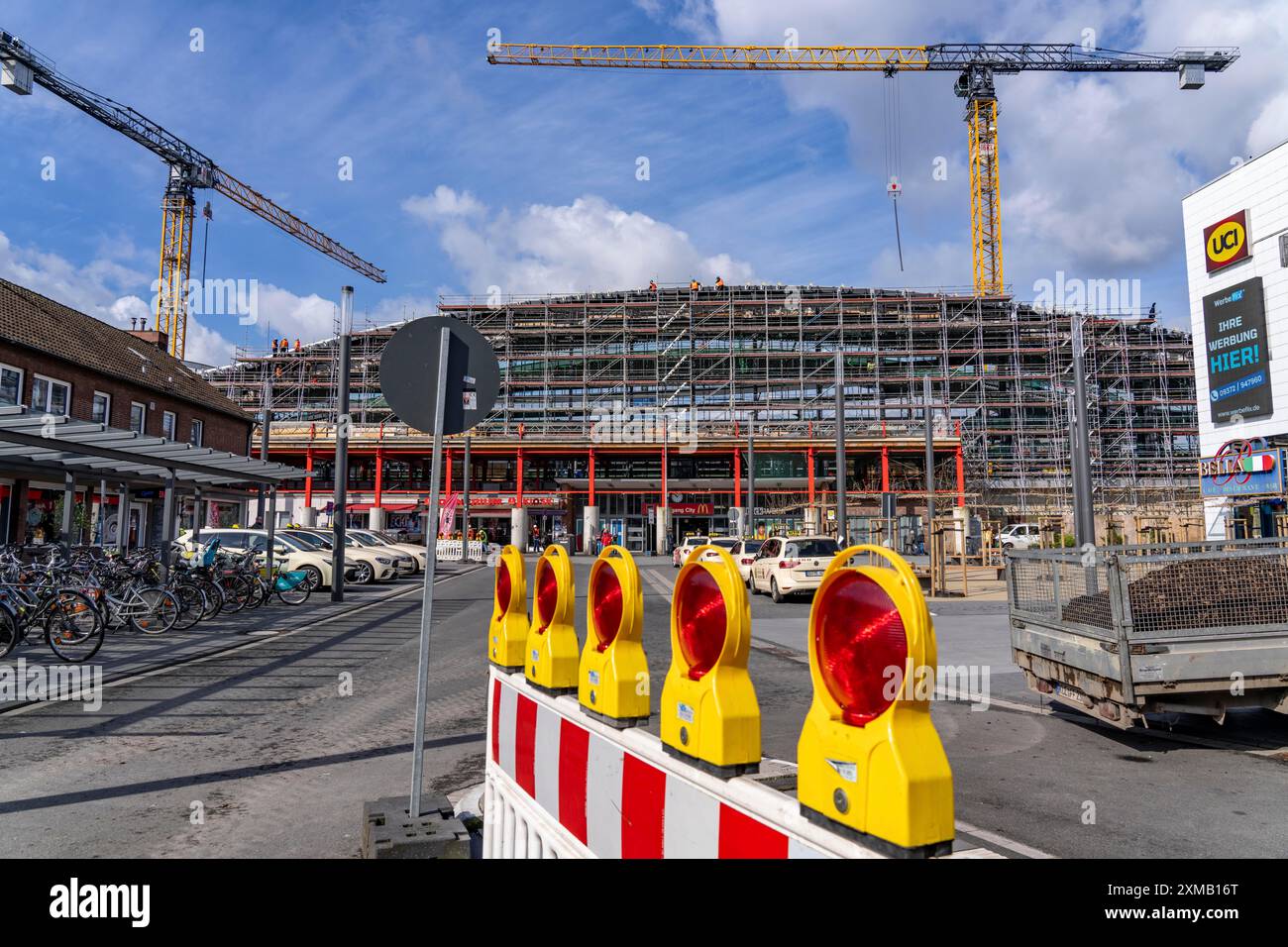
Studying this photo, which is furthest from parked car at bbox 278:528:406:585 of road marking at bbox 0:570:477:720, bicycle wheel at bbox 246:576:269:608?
road marking at bbox 0:570:477:720

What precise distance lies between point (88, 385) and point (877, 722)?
3179cm

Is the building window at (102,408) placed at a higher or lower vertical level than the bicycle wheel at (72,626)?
higher

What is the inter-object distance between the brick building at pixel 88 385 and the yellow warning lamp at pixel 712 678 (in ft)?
88.2

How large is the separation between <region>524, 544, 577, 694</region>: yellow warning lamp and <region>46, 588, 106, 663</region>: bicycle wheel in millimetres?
8824

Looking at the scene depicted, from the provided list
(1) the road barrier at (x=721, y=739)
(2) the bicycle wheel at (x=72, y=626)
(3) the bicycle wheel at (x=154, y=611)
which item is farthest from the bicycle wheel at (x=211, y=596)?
(1) the road barrier at (x=721, y=739)

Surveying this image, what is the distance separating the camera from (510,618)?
387cm

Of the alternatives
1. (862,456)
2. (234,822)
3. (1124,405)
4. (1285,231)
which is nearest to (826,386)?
(862,456)

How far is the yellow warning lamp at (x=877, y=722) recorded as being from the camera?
162cm

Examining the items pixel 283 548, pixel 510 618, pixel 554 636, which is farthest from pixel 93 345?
pixel 554 636

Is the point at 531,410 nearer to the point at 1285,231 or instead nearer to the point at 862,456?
the point at 862,456

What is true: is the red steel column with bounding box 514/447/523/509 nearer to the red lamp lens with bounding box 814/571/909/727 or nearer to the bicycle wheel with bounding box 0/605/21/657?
the bicycle wheel with bounding box 0/605/21/657

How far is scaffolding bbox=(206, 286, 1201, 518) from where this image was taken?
204ft

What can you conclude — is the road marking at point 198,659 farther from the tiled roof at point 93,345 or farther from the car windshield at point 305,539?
the tiled roof at point 93,345
